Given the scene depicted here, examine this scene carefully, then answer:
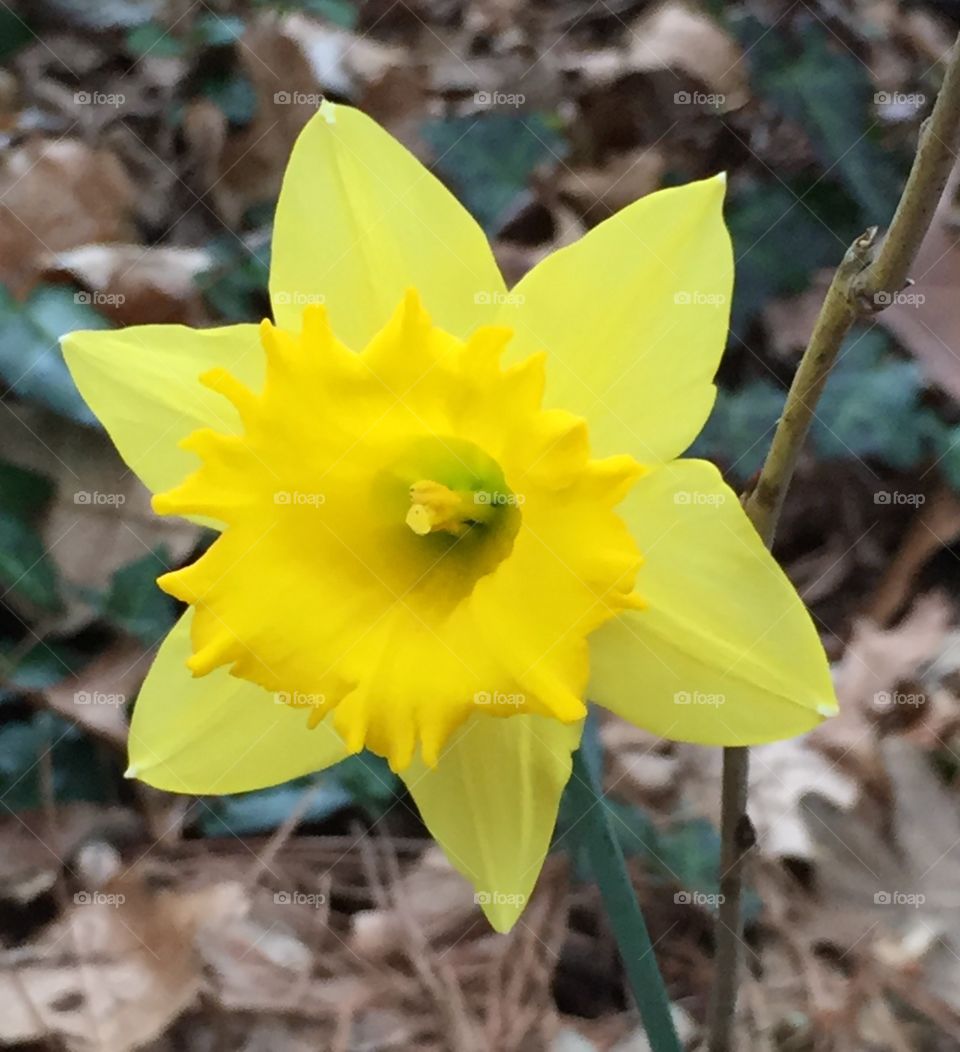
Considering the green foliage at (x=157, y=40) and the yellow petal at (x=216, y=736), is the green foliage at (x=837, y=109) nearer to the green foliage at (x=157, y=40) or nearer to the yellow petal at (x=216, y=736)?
the green foliage at (x=157, y=40)

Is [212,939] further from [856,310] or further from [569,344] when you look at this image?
[856,310]

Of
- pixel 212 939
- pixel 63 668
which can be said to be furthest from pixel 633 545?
pixel 63 668

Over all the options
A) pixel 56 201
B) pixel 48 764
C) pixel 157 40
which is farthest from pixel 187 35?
pixel 48 764

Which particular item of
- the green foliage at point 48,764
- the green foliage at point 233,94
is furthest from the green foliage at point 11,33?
the green foliage at point 48,764

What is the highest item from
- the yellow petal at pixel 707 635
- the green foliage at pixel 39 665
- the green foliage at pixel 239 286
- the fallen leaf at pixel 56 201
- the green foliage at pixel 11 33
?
the green foliage at pixel 11 33

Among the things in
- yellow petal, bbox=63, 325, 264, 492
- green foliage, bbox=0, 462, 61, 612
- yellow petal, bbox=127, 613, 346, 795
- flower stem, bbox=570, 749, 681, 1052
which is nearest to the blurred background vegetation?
green foliage, bbox=0, 462, 61, 612

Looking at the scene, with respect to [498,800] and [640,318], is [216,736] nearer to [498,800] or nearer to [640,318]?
[498,800]

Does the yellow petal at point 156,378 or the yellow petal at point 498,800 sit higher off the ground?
the yellow petal at point 156,378
